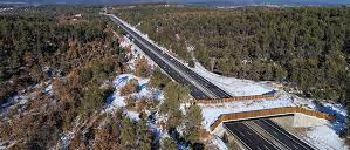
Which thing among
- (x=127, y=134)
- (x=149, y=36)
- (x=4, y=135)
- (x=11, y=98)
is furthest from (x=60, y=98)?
(x=149, y=36)

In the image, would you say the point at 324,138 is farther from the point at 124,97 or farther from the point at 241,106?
the point at 124,97

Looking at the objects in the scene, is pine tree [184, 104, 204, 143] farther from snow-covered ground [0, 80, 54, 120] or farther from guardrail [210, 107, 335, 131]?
snow-covered ground [0, 80, 54, 120]

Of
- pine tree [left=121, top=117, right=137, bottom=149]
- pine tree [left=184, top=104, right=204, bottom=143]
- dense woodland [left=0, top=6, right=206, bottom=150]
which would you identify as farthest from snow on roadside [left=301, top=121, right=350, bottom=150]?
pine tree [left=121, top=117, right=137, bottom=149]

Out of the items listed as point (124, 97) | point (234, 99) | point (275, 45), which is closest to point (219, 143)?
point (234, 99)

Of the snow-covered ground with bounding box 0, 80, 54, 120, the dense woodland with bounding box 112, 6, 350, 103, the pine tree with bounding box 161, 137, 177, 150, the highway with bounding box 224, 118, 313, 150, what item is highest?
the dense woodland with bounding box 112, 6, 350, 103

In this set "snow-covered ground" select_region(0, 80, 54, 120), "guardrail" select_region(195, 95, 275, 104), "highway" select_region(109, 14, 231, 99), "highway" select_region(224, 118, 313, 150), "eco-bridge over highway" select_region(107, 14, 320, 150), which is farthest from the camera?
"snow-covered ground" select_region(0, 80, 54, 120)

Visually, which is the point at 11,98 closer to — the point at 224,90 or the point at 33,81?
the point at 33,81

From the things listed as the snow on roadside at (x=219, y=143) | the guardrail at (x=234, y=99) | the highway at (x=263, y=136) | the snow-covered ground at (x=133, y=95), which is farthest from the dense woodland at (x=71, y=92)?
the highway at (x=263, y=136)
